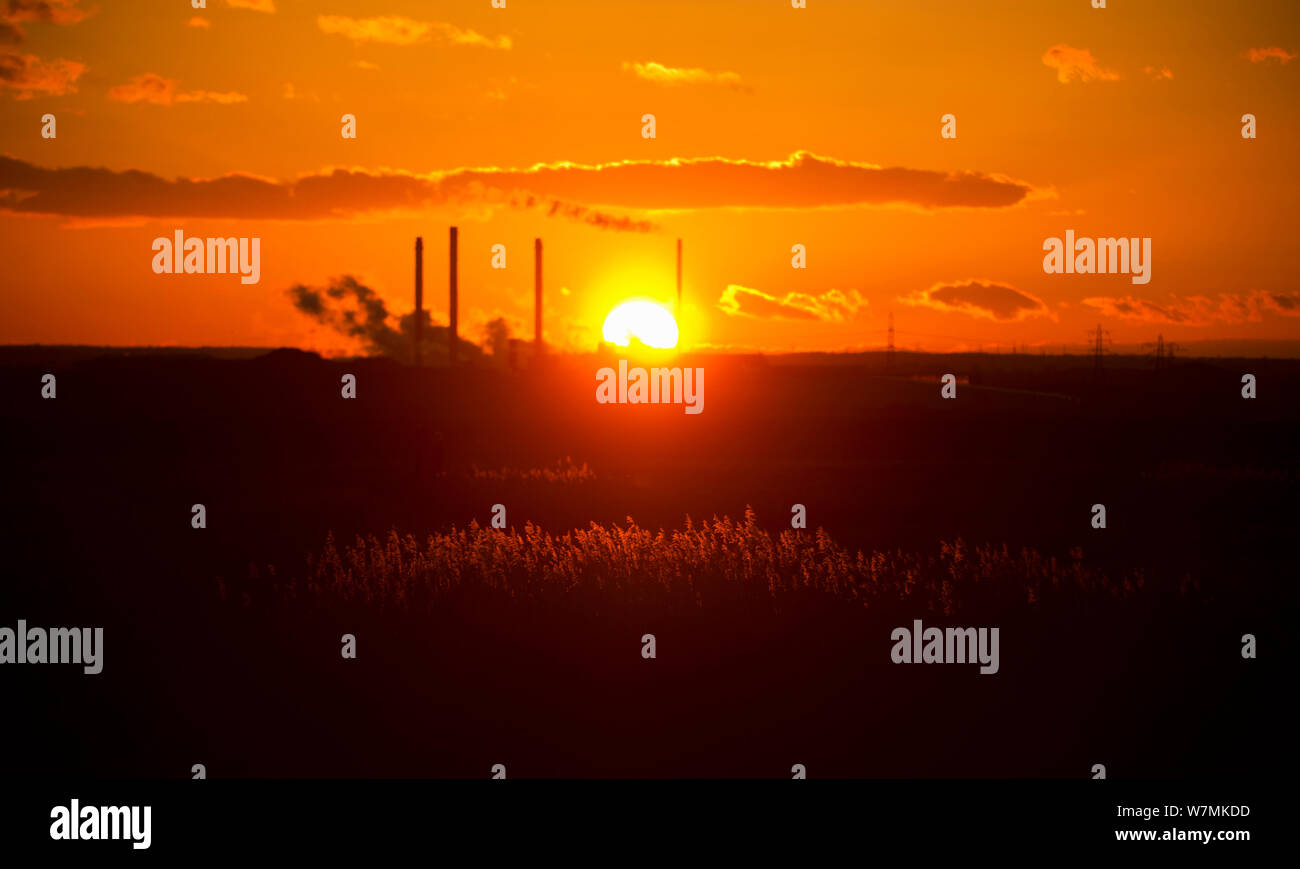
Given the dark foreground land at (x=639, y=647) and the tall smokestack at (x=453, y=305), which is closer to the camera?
the dark foreground land at (x=639, y=647)

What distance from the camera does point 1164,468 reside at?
108 ft

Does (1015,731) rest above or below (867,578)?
below

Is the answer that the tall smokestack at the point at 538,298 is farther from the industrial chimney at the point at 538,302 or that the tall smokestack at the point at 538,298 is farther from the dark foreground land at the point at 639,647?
the dark foreground land at the point at 639,647

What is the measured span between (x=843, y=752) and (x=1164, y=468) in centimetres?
2780

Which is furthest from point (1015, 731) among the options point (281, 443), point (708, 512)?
point (281, 443)

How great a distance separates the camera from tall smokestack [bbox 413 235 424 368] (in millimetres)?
64250

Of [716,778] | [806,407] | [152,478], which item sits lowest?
[716,778]

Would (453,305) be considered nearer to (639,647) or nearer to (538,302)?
(538,302)

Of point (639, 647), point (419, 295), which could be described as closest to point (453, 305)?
point (419, 295)

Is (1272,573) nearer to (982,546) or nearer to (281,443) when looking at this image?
(982,546)

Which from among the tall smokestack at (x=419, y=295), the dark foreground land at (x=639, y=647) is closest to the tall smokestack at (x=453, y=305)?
the tall smokestack at (x=419, y=295)

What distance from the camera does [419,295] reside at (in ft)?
215

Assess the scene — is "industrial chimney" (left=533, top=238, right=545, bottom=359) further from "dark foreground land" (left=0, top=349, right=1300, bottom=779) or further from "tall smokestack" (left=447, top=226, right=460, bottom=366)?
"dark foreground land" (left=0, top=349, right=1300, bottom=779)

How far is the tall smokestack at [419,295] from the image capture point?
64.2m
